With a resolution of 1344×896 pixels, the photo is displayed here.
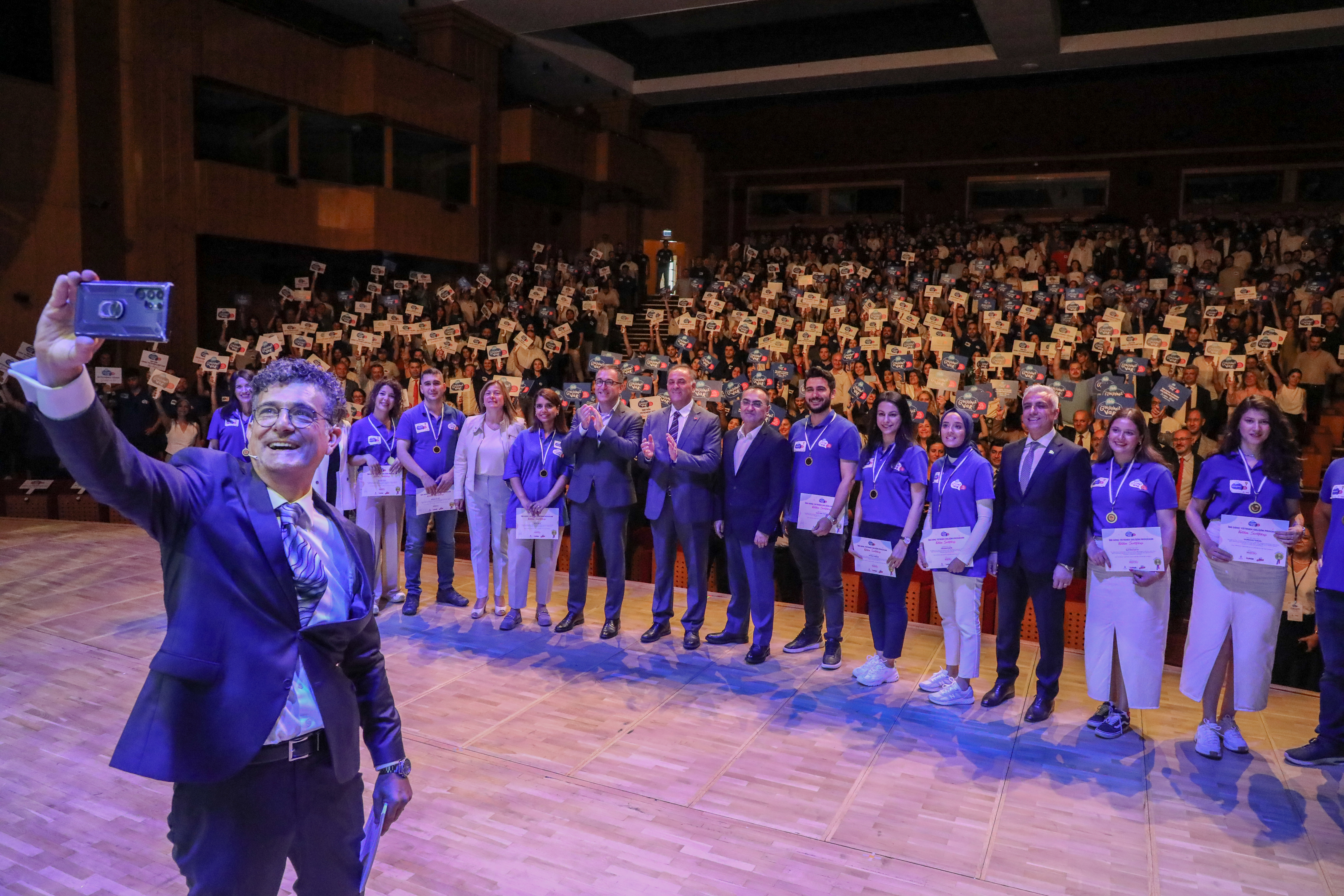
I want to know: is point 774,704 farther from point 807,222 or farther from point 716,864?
point 807,222

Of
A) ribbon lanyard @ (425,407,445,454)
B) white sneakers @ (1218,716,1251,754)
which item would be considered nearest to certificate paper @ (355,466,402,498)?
ribbon lanyard @ (425,407,445,454)

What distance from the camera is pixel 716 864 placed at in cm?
280

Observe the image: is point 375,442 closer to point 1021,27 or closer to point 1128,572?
point 1128,572

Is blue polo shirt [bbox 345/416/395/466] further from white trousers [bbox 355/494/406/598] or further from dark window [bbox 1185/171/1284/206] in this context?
dark window [bbox 1185/171/1284/206]

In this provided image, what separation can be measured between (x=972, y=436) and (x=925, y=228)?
37.7 feet

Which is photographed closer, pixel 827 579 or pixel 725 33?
pixel 827 579

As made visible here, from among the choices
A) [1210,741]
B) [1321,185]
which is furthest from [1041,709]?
[1321,185]

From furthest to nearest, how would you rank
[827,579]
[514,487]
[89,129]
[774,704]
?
[89,129]
[514,487]
[827,579]
[774,704]

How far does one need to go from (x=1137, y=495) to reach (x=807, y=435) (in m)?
1.63

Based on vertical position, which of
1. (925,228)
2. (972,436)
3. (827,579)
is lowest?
(827,579)

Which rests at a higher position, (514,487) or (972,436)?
(972,436)

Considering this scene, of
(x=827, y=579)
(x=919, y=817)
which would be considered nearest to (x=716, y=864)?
(x=919, y=817)

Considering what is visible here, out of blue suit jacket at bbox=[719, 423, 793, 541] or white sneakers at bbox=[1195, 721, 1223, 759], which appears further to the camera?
blue suit jacket at bbox=[719, 423, 793, 541]

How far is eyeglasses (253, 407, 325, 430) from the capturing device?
1.63 meters
